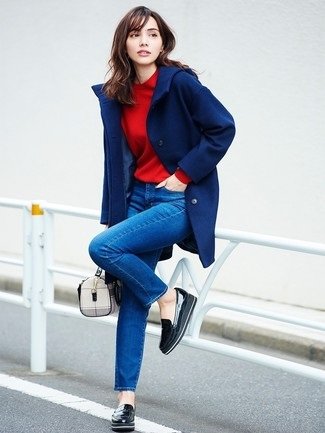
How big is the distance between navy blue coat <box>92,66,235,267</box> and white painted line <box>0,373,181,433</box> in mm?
821

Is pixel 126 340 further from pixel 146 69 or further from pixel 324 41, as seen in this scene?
pixel 324 41

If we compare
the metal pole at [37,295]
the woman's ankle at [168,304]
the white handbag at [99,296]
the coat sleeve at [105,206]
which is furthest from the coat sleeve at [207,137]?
the metal pole at [37,295]

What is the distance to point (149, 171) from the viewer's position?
15.8 ft

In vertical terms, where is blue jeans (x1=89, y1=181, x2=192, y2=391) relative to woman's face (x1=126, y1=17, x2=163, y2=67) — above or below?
below

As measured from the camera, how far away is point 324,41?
25.6 ft

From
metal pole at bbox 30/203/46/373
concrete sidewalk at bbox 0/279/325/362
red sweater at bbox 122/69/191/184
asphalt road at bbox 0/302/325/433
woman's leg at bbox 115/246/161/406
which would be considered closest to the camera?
red sweater at bbox 122/69/191/184

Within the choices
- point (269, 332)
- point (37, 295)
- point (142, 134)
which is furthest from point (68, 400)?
point (269, 332)

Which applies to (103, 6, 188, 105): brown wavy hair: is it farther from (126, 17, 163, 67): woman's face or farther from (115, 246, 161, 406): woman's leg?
(115, 246, 161, 406): woman's leg

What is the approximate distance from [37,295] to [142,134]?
1.68 m

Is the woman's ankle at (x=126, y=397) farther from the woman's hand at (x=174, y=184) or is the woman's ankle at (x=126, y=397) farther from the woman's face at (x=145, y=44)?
the woman's face at (x=145, y=44)

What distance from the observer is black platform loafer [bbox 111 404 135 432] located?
15.9ft

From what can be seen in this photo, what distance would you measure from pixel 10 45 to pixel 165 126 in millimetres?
5768

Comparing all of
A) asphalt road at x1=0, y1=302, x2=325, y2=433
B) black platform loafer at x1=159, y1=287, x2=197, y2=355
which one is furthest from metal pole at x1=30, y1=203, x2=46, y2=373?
black platform loafer at x1=159, y1=287, x2=197, y2=355

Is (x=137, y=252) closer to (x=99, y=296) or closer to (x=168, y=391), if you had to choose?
(x=99, y=296)
